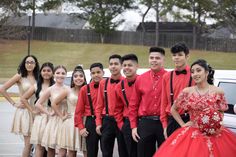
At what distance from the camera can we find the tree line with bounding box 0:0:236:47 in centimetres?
5041

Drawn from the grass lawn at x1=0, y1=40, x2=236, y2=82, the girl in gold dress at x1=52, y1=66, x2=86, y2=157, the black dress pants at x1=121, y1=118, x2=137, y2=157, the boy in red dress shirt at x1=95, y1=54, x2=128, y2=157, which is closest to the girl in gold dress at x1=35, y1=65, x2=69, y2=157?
the girl in gold dress at x1=52, y1=66, x2=86, y2=157

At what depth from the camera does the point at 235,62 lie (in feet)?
159

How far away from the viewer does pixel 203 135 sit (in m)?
5.41

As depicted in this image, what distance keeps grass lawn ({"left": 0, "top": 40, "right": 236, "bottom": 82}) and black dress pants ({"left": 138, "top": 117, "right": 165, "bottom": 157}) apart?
39209 millimetres

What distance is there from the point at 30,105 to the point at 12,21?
38556mm

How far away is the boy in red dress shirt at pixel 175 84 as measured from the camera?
5926mm

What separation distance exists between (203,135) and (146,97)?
1.12 meters

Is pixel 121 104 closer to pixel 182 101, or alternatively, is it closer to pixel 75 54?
pixel 182 101

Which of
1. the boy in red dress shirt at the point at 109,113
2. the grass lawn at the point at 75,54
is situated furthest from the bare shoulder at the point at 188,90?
the grass lawn at the point at 75,54

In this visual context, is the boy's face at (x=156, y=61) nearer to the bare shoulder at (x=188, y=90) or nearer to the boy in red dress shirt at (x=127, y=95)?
the boy in red dress shirt at (x=127, y=95)

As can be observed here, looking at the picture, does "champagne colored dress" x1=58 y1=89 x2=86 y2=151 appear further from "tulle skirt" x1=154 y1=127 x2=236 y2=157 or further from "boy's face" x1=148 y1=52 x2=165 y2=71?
"tulle skirt" x1=154 y1=127 x2=236 y2=157

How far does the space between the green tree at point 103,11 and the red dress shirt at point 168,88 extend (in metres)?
48.1

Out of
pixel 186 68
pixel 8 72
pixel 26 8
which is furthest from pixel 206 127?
pixel 26 8

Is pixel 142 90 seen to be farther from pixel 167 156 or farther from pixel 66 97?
pixel 66 97
